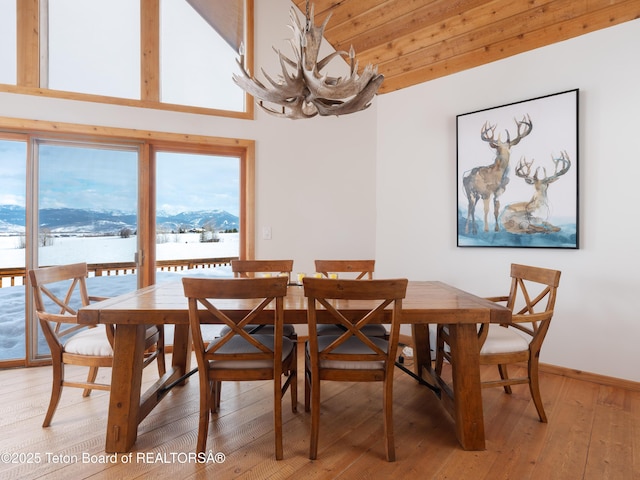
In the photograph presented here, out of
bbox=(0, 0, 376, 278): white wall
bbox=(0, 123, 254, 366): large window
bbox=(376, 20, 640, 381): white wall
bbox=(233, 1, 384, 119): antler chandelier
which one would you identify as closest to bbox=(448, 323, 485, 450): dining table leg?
bbox=(233, 1, 384, 119): antler chandelier

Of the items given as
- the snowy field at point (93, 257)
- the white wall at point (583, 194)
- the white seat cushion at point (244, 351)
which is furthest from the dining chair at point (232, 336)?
the white wall at point (583, 194)

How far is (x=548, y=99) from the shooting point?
2.97 metres

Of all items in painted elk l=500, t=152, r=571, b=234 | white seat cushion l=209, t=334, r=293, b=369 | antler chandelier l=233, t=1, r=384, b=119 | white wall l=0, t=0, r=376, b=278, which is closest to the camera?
white seat cushion l=209, t=334, r=293, b=369

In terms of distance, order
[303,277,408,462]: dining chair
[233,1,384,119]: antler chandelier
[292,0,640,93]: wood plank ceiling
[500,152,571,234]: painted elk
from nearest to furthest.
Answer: [303,277,408,462]: dining chair < [233,1,384,119]: antler chandelier < [292,0,640,93]: wood plank ceiling < [500,152,571,234]: painted elk

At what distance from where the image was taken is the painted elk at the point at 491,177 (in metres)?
3.15

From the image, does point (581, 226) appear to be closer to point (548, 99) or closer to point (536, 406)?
point (548, 99)

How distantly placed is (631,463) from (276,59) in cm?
419

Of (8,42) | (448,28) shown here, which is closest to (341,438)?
(448,28)

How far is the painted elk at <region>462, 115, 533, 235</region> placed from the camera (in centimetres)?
315

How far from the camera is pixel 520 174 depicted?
3125 mm

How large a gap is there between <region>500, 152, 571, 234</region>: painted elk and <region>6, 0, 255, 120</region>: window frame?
268 cm

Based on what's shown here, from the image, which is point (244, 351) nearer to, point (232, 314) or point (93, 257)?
point (232, 314)

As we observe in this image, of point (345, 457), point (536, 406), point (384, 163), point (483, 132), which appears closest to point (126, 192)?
point (384, 163)

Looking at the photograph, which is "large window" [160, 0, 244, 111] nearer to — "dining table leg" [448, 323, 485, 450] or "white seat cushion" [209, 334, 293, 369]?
"white seat cushion" [209, 334, 293, 369]
